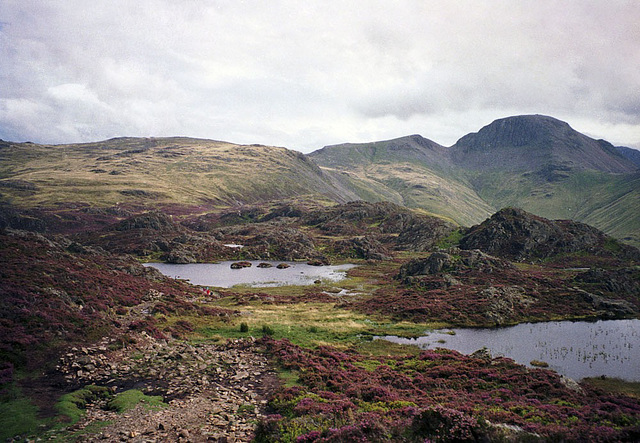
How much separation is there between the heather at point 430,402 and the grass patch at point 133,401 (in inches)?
292

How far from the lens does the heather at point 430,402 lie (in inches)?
639

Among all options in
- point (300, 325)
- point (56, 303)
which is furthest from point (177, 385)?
point (300, 325)

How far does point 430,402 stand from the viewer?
82.3ft

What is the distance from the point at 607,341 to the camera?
5106cm

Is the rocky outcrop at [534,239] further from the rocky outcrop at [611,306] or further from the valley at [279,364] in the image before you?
the rocky outcrop at [611,306]

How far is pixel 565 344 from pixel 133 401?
54.9 meters

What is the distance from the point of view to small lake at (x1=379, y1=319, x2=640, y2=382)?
41.4m

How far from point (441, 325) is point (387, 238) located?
5115 inches

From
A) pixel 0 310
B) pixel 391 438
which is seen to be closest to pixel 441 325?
pixel 391 438

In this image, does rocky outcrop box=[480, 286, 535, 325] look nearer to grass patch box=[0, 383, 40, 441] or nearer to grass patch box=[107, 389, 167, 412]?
grass patch box=[107, 389, 167, 412]

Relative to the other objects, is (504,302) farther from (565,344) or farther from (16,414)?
(16,414)

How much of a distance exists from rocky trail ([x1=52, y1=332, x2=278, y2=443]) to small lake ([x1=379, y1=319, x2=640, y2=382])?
27477mm

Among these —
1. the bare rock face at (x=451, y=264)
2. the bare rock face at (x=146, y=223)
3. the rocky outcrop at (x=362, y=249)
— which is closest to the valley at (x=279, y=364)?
the bare rock face at (x=451, y=264)

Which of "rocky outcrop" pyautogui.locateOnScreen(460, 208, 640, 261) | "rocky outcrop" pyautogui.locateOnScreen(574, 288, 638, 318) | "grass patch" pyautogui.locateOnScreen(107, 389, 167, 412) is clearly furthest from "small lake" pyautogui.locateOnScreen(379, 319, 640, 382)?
"rocky outcrop" pyautogui.locateOnScreen(460, 208, 640, 261)
